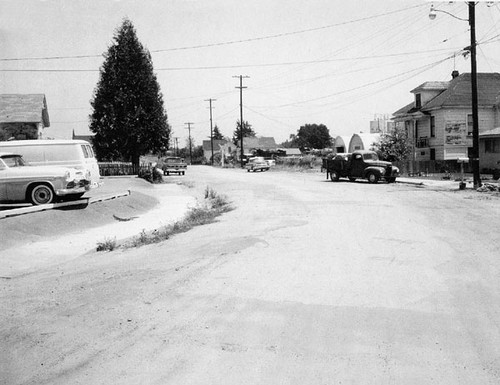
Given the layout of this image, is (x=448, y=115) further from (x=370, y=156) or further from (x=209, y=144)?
(x=209, y=144)

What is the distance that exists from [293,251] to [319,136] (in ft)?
472

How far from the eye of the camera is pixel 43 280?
816cm

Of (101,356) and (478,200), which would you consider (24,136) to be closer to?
(478,200)

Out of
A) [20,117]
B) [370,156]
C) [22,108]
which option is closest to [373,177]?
[370,156]

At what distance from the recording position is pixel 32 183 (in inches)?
600

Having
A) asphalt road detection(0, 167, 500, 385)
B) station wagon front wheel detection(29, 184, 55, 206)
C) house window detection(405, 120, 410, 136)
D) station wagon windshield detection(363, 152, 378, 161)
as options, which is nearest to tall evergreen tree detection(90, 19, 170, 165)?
station wagon windshield detection(363, 152, 378, 161)

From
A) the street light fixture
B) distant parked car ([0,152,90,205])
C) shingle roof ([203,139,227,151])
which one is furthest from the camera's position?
shingle roof ([203,139,227,151])

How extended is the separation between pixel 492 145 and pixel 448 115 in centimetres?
592

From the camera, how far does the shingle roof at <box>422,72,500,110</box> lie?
3931 cm

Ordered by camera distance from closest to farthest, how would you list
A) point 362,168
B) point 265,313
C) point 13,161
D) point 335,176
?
point 265,313
point 13,161
point 362,168
point 335,176

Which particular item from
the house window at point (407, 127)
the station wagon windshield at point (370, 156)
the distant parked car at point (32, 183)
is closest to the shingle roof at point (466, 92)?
the house window at point (407, 127)

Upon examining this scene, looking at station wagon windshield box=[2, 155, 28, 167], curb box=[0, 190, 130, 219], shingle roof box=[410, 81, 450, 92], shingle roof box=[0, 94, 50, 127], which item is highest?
shingle roof box=[410, 81, 450, 92]

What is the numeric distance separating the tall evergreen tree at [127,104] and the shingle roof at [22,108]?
5.96 m

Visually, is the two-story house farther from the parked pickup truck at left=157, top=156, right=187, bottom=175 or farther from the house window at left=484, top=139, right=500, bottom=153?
the parked pickup truck at left=157, top=156, right=187, bottom=175
